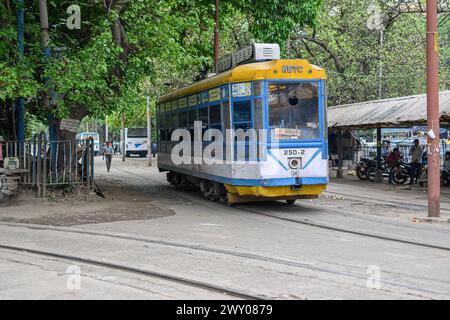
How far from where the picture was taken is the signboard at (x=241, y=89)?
1339 cm

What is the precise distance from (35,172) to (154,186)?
708 cm

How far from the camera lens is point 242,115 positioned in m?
13.6

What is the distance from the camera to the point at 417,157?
22172mm

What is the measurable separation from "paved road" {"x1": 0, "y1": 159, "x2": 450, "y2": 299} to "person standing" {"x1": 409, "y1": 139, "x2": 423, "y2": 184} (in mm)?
9507

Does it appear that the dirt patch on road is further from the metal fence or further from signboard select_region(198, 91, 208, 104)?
signboard select_region(198, 91, 208, 104)

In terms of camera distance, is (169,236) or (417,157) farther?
(417,157)

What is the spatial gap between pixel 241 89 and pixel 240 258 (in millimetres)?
5974

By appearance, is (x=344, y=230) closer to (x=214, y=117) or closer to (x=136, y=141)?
(x=214, y=117)

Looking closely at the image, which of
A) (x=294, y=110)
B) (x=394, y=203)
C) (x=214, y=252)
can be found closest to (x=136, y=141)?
(x=394, y=203)

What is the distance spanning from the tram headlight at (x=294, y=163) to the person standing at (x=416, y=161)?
1023cm

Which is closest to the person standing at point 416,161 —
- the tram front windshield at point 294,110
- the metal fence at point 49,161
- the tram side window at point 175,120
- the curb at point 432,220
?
the tram side window at point 175,120

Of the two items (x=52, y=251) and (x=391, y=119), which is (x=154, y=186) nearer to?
(x=391, y=119)

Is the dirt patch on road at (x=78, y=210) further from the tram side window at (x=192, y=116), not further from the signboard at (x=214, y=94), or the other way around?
the signboard at (x=214, y=94)
